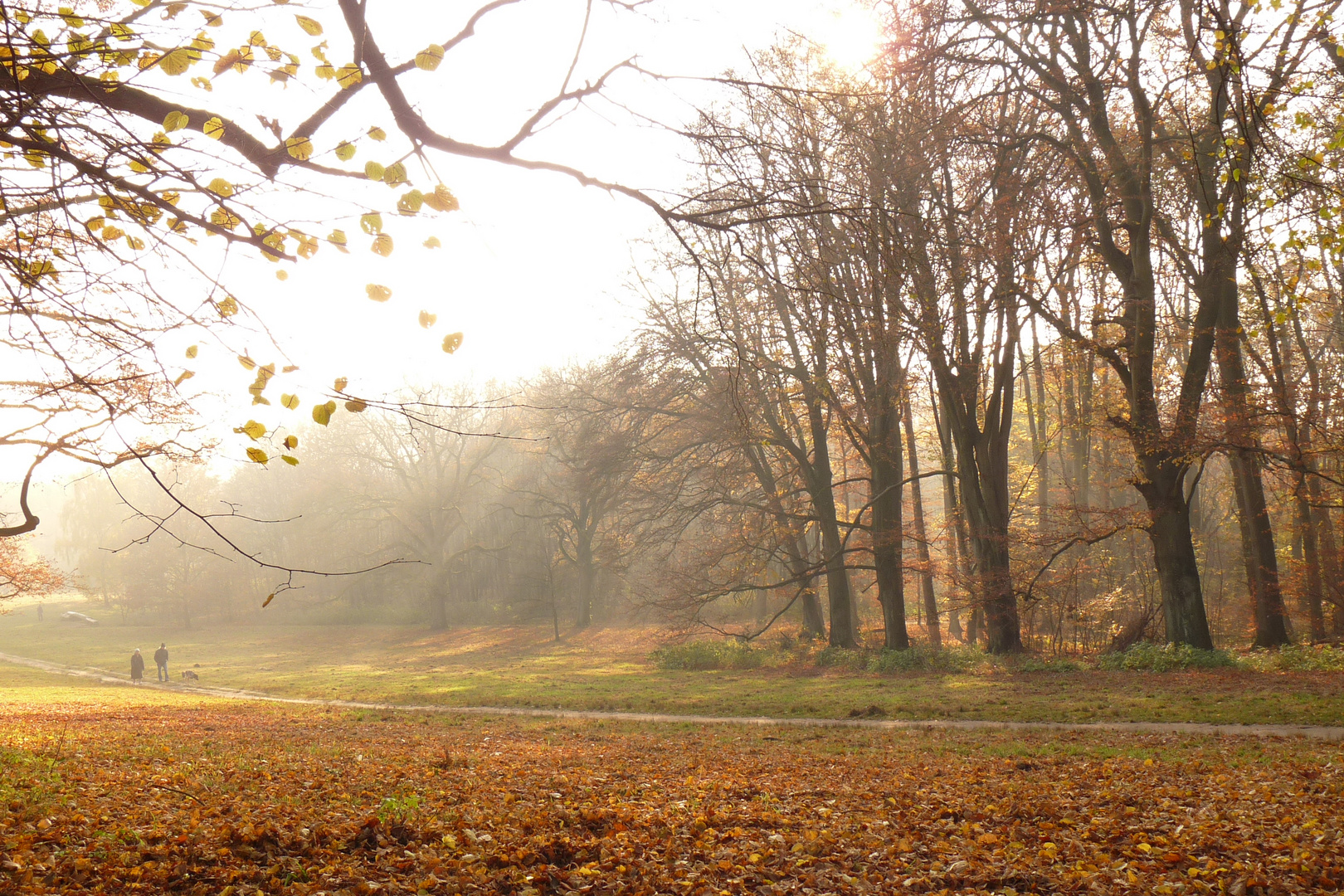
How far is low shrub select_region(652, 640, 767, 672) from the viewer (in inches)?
860

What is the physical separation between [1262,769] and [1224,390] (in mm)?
10557

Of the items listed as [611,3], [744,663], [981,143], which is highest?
[981,143]

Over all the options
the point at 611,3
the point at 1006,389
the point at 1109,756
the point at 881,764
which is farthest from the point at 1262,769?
the point at 1006,389

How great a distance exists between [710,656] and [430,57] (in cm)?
2013

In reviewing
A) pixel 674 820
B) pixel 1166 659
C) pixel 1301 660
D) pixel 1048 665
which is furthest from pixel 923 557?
pixel 674 820

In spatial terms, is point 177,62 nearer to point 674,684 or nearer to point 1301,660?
point 674,684

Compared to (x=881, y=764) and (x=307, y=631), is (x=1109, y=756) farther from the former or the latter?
(x=307, y=631)

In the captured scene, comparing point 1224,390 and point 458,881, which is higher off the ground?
point 1224,390

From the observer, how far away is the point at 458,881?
395cm

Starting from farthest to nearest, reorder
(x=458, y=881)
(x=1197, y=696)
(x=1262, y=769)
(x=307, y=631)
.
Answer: (x=307, y=631)
(x=1197, y=696)
(x=1262, y=769)
(x=458, y=881)

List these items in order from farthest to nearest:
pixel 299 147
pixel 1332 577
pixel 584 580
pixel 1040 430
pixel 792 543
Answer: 1. pixel 584 580
2. pixel 1040 430
3. pixel 792 543
4. pixel 1332 577
5. pixel 299 147

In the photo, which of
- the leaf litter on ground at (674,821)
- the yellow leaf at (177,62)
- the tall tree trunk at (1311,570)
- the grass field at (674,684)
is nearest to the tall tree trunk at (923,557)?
the grass field at (674,684)

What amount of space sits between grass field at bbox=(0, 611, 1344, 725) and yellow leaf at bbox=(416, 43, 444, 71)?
34.3ft

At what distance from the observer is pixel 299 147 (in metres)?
4.20
